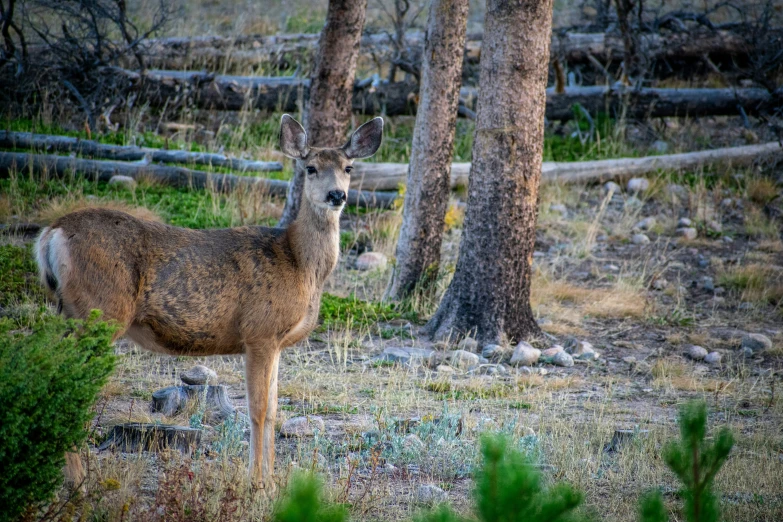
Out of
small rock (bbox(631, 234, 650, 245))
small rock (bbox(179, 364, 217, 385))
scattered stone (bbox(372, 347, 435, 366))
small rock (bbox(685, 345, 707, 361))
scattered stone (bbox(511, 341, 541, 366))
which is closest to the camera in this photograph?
small rock (bbox(179, 364, 217, 385))

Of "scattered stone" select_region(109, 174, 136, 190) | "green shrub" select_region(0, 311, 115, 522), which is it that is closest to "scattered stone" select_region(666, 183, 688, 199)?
"scattered stone" select_region(109, 174, 136, 190)

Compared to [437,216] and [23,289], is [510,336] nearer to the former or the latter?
[437,216]

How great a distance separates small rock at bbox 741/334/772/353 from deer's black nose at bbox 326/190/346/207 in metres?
4.99

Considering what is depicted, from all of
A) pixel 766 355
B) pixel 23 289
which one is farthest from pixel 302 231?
pixel 766 355

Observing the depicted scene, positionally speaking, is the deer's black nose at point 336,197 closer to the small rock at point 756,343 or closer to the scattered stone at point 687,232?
the small rock at point 756,343

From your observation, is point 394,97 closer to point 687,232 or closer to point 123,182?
point 123,182

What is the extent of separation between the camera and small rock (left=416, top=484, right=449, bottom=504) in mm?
4672

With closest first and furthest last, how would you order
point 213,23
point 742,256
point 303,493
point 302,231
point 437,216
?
1. point 303,493
2. point 302,231
3. point 437,216
4. point 742,256
5. point 213,23

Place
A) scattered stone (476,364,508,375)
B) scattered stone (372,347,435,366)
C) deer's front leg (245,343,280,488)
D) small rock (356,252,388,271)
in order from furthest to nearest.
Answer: small rock (356,252,388,271), scattered stone (372,347,435,366), scattered stone (476,364,508,375), deer's front leg (245,343,280,488)

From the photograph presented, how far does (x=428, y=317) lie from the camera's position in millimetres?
8938

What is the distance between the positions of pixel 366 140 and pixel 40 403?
3478mm

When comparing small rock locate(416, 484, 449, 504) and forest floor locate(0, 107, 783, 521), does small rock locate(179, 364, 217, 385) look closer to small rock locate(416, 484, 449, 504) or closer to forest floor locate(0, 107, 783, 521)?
forest floor locate(0, 107, 783, 521)

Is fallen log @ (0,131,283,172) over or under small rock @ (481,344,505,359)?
over

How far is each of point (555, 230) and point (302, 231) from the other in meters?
7.15
